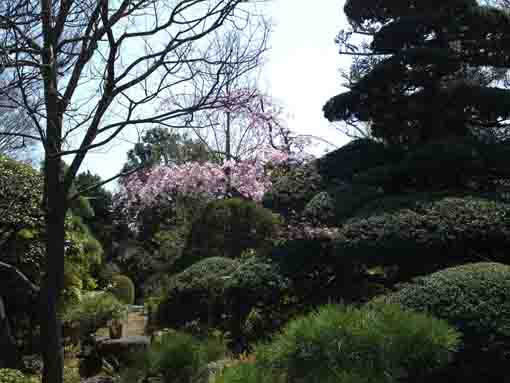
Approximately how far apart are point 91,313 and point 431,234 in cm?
531

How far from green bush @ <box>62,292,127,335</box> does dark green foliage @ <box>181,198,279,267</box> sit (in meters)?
2.42

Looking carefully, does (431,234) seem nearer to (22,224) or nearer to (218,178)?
(22,224)

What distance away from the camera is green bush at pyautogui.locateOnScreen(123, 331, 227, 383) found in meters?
5.06

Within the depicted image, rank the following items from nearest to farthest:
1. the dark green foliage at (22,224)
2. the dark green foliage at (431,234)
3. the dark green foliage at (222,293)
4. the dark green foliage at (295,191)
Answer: the dark green foliage at (431,234) → the dark green foliage at (222,293) → the dark green foliage at (22,224) → the dark green foliage at (295,191)

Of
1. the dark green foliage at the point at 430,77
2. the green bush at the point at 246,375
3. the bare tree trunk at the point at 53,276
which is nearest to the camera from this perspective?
the green bush at the point at 246,375

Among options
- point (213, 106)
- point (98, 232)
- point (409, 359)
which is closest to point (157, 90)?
point (213, 106)

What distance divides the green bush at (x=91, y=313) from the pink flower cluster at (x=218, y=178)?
18.6 ft

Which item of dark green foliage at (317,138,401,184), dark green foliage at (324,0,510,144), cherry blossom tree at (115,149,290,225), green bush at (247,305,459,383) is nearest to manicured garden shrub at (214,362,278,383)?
green bush at (247,305,459,383)

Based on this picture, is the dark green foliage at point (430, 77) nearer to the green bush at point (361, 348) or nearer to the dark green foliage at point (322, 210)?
the dark green foliage at point (322, 210)

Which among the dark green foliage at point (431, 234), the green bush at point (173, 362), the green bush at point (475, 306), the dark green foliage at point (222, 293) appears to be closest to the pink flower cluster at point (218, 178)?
the dark green foliage at point (222, 293)

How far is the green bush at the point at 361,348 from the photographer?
3828 millimetres

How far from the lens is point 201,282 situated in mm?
8477

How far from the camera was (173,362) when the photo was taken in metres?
5.07

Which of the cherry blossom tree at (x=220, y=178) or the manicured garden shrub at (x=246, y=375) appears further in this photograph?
the cherry blossom tree at (x=220, y=178)
